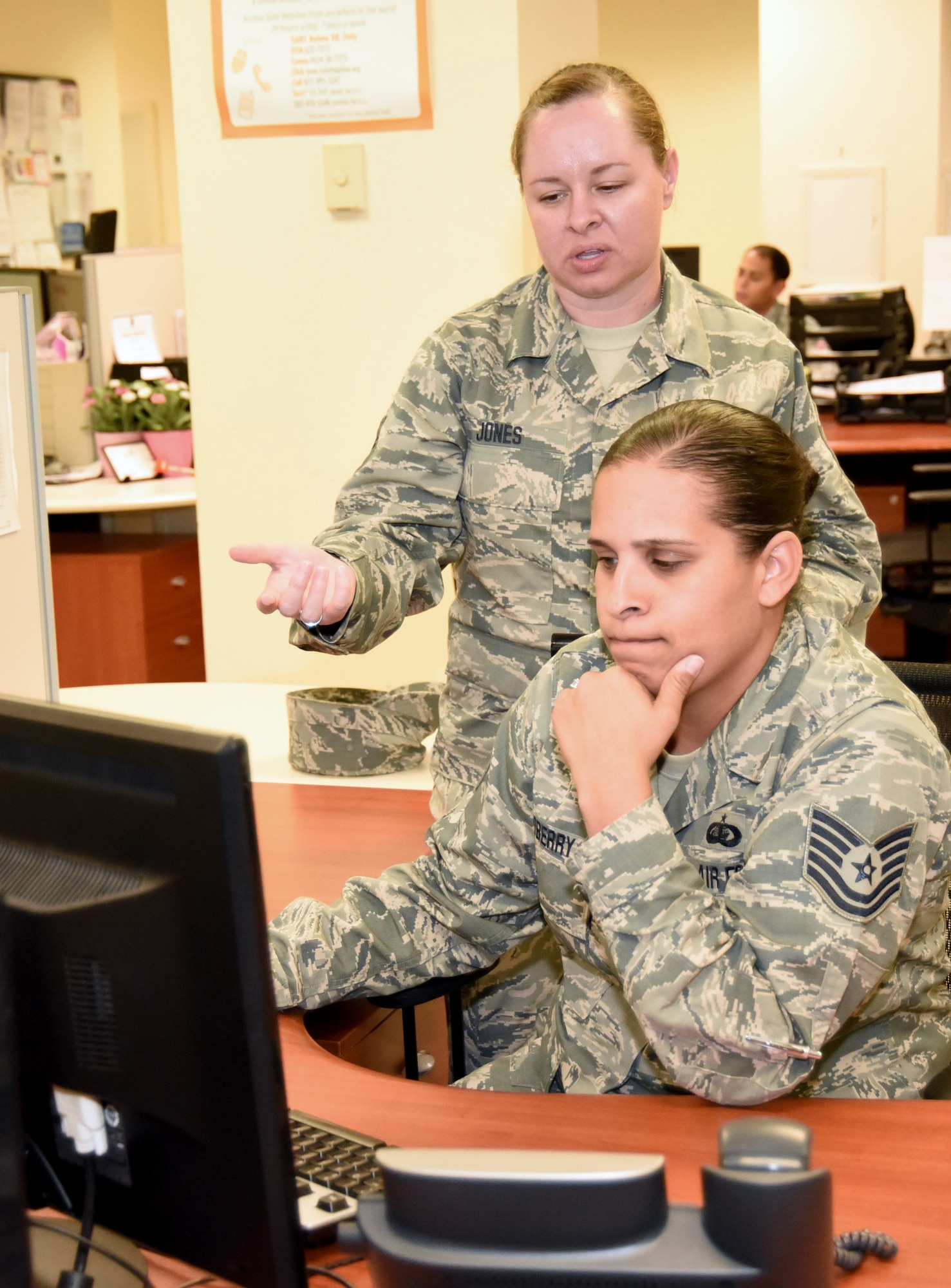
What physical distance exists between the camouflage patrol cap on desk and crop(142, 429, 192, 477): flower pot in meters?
2.56

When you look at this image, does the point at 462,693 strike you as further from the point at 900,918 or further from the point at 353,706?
the point at 900,918

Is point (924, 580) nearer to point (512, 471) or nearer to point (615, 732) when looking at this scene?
point (512, 471)

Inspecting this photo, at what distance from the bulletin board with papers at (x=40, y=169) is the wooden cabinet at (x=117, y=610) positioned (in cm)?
413

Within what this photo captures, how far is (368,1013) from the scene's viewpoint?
63.0 inches

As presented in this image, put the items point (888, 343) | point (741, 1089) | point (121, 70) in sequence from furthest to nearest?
1. point (121, 70)
2. point (888, 343)
3. point (741, 1089)

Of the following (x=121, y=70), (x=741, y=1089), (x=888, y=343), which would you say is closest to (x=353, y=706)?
(x=741, y=1089)

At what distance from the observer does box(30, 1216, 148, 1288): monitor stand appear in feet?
3.28

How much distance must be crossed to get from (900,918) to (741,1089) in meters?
0.20

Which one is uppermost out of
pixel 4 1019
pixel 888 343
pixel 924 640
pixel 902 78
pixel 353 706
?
pixel 902 78

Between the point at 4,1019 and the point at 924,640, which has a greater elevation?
the point at 4,1019

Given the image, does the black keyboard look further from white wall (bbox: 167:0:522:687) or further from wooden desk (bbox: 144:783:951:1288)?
white wall (bbox: 167:0:522:687)

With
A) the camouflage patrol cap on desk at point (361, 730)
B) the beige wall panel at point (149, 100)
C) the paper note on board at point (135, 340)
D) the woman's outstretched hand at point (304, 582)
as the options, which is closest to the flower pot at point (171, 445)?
the paper note on board at point (135, 340)

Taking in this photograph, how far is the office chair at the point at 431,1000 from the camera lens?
4.91ft

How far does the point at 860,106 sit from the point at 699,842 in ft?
25.1
